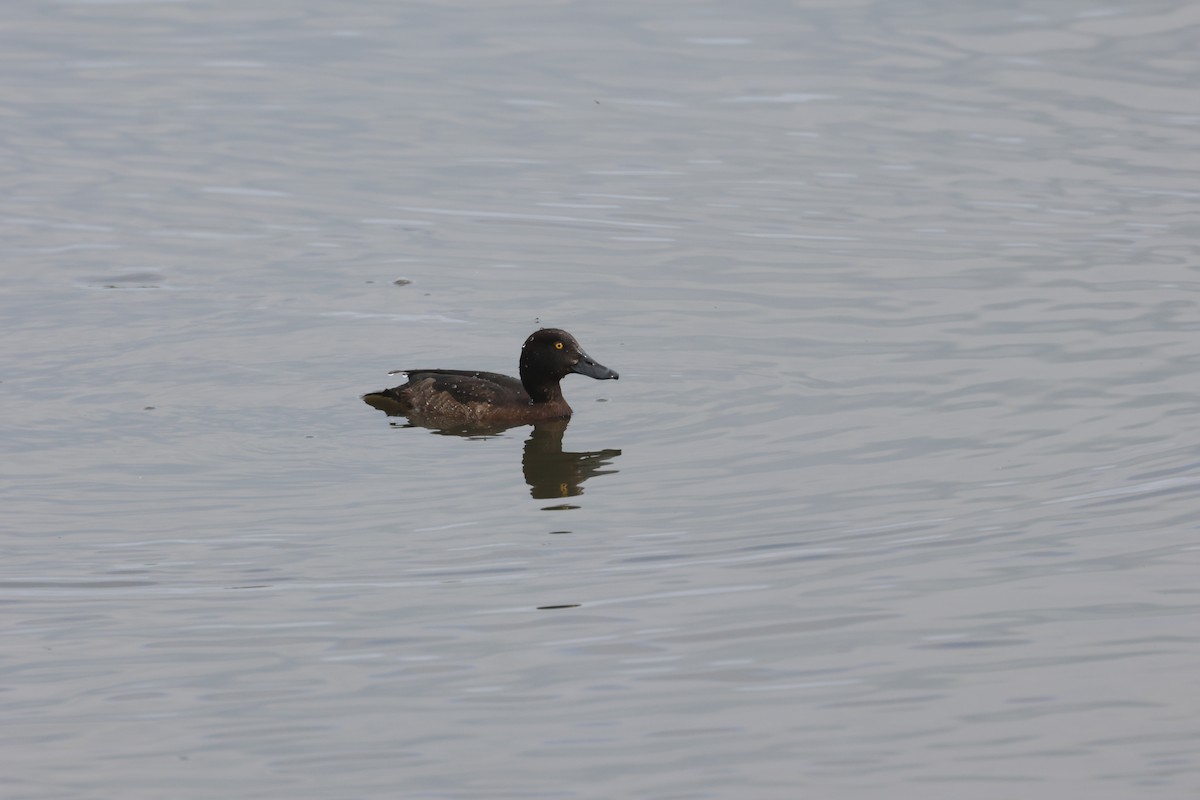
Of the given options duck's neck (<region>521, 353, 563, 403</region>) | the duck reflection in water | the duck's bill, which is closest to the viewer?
the duck reflection in water

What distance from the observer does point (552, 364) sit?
13.3 meters

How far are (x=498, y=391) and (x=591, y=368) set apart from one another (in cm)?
67

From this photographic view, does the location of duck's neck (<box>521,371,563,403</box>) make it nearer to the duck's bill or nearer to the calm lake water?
the duck's bill

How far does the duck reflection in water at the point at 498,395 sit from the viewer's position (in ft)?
42.8

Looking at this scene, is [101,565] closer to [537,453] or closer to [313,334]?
[537,453]

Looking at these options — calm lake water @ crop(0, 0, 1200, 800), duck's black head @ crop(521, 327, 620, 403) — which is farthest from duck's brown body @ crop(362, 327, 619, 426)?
calm lake water @ crop(0, 0, 1200, 800)

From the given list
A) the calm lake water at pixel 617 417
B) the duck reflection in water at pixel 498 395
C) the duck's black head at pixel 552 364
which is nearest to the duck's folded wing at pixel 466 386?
the duck reflection in water at pixel 498 395

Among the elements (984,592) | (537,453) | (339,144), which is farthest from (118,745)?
(339,144)

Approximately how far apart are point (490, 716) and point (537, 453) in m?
4.95

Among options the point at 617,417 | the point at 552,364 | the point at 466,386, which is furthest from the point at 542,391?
the point at 617,417

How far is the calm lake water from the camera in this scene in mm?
7355

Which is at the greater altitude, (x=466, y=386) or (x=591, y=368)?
(x=591, y=368)

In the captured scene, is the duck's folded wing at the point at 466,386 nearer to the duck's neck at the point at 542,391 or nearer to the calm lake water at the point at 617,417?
the duck's neck at the point at 542,391

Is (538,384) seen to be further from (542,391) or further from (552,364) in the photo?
(552,364)
